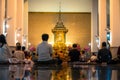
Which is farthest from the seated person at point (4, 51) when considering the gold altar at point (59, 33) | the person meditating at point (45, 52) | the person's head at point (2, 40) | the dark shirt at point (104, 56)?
the gold altar at point (59, 33)

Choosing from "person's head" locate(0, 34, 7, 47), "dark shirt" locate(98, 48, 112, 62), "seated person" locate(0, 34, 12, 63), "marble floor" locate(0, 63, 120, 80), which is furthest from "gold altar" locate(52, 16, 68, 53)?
"marble floor" locate(0, 63, 120, 80)

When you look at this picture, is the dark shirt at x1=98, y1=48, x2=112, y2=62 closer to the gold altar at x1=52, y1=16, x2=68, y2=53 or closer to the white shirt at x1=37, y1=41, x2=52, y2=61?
the white shirt at x1=37, y1=41, x2=52, y2=61

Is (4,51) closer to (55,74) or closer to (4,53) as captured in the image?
(4,53)

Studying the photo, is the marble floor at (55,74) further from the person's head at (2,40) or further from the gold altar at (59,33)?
the gold altar at (59,33)

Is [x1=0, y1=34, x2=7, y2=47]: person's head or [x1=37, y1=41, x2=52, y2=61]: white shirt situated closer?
[x1=0, y1=34, x2=7, y2=47]: person's head

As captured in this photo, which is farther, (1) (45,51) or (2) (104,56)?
(2) (104,56)

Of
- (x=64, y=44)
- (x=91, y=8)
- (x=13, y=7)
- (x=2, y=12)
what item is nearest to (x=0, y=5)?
(x=2, y=12)

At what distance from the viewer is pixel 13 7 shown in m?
22.0

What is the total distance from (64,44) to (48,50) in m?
24.4

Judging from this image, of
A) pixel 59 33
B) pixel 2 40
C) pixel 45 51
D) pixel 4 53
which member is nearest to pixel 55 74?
pixel 45 51

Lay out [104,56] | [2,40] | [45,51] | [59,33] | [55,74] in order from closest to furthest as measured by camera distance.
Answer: [55,74], [2,40], [45,51], [104,56], [59,33]

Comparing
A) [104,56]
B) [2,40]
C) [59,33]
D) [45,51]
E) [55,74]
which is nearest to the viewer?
[55,74]

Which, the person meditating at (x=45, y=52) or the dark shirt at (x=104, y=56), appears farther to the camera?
the dark shirt at (x=104, y=56)

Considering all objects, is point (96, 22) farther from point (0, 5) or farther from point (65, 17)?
point (0, 5)
